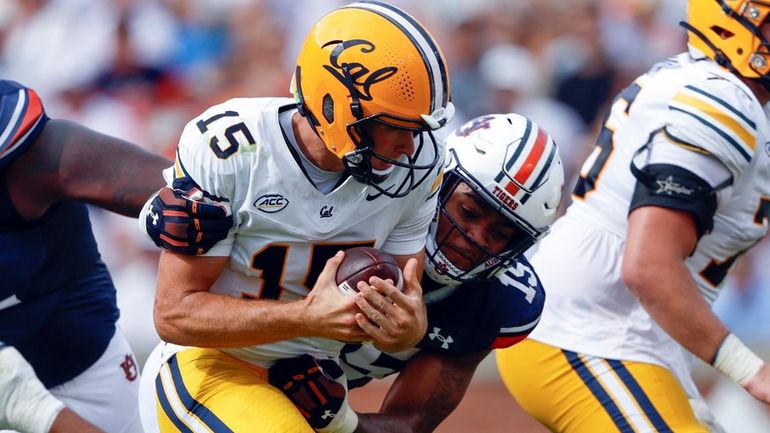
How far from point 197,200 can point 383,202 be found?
0.58 m

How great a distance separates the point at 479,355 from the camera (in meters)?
4.19

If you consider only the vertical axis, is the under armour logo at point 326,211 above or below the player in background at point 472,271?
above

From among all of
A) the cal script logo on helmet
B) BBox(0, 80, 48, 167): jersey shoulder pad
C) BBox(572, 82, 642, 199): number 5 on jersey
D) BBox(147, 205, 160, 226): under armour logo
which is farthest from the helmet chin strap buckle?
BBox(0, 80, 48, 167): jersey shoulder pad

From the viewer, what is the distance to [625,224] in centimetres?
444

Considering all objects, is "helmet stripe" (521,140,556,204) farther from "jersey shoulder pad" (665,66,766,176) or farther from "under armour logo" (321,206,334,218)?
"under armour logo" (321,206,334,218)

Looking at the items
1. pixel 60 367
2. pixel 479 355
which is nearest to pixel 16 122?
pixel 60 367

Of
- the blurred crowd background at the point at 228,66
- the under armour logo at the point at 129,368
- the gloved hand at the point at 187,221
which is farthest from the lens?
the blurred crowd background at the point at 228,66

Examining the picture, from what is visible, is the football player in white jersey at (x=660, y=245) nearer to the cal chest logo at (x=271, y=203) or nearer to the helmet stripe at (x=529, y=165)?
the helmet stripe at (x=529, y=165)

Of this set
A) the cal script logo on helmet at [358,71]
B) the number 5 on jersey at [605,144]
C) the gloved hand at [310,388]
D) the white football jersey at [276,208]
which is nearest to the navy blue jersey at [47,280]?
the white football jersey at [276,208]

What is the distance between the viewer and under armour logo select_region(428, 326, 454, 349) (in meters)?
4.05

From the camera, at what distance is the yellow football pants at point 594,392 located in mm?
4219

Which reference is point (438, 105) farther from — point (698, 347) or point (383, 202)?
point (698, 347)

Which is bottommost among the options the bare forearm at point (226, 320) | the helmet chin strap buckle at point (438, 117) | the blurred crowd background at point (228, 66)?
the blurred crowd background at point (228, 66)

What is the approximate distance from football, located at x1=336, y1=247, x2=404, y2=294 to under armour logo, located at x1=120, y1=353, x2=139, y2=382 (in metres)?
1.40
